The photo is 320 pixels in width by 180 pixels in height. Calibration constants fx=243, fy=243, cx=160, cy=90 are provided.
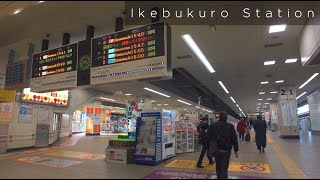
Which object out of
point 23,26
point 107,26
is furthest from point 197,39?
point 23,26

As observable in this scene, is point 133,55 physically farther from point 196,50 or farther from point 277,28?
point 277,28

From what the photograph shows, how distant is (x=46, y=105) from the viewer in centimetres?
1273

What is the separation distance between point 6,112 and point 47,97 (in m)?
2.30

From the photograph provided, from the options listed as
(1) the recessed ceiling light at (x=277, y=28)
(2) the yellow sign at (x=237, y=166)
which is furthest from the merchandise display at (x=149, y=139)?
(1) the recessed ceiling light at (x=277, y=28)

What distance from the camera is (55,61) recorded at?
5863mm

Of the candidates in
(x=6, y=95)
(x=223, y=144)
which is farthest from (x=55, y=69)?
(x=6, y=95)

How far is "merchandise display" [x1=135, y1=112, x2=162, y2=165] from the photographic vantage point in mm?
7379

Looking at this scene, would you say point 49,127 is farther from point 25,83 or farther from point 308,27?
point 308,27

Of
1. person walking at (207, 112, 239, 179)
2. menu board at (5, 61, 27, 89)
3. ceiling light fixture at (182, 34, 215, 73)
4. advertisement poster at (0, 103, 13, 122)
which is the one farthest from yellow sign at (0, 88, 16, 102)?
person walking at (207, 112, 239, 179)

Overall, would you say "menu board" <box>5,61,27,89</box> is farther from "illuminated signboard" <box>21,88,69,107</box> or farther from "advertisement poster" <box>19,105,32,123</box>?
"advertisement poster" <box>19,105,32,123</box>

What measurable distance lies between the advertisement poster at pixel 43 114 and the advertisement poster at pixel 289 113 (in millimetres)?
14531

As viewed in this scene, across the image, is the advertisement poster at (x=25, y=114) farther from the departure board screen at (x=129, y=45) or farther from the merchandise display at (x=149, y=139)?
the departure board screen at (x=129, y=45)

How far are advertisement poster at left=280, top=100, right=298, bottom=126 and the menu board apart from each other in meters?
15.3

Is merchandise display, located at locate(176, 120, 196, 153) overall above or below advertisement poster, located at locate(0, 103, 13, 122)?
below
